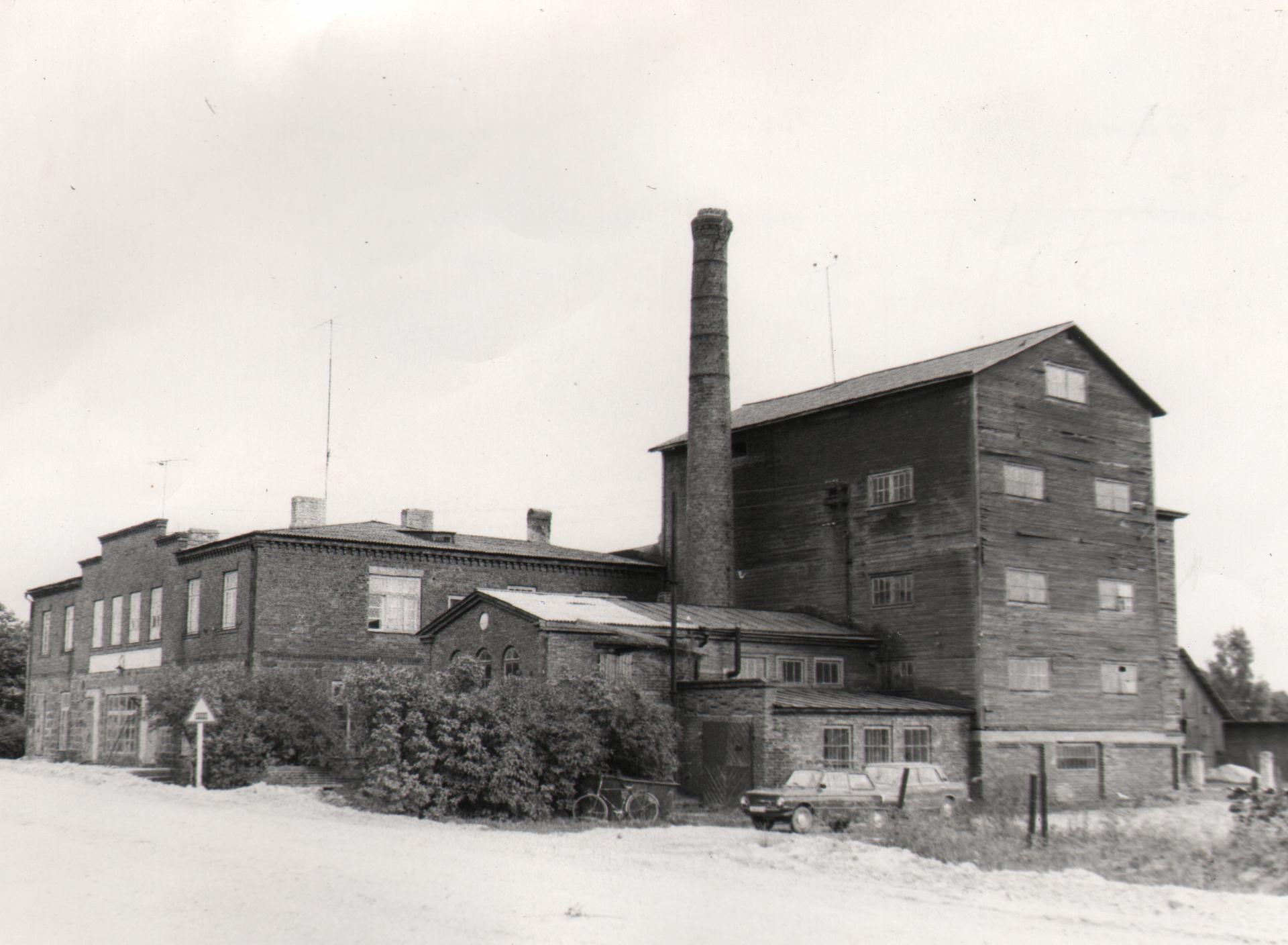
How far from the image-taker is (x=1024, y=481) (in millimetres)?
35844

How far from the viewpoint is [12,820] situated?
23859 millimetres

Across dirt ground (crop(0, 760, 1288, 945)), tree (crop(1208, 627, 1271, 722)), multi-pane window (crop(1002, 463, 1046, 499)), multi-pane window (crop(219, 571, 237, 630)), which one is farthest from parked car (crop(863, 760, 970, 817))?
tree (crop(1208, 627, 1271, 722))

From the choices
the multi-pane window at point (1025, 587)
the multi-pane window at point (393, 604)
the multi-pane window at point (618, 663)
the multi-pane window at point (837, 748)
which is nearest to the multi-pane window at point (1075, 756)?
the multi-pane window at point (1025, 587)

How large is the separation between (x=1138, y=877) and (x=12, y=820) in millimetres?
19230

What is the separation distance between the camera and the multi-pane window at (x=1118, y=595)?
37188 millimetres

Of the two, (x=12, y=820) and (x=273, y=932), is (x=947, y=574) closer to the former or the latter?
(x=12, y=820)

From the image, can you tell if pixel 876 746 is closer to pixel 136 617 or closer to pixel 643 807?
pixel 643 807

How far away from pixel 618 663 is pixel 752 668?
4530mm

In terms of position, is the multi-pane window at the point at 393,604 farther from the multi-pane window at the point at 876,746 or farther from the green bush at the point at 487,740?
the multi-pane window at the point at 876,746

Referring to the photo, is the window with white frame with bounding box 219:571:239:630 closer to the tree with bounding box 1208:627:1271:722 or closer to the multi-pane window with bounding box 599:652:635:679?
the multi-pane window with bounding box 599:652:635:679

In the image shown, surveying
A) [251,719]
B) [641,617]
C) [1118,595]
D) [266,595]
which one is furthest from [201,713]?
[1118,595]

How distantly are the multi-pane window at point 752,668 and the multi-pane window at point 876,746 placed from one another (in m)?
3.75

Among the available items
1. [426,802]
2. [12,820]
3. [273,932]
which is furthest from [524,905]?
[12,820]

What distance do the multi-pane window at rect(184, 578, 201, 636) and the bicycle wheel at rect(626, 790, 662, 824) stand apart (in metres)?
20.5
